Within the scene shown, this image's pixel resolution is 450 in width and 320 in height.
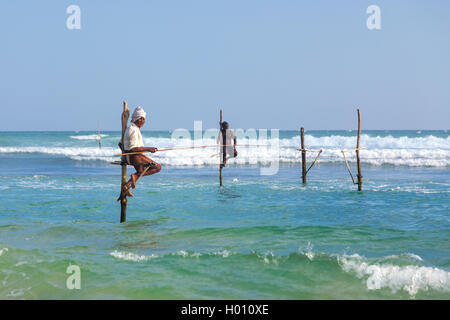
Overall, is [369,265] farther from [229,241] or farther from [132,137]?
[132,137]

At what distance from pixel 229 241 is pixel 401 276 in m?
3.13

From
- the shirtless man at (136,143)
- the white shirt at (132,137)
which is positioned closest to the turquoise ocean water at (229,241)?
the shirtless man at (136,143)

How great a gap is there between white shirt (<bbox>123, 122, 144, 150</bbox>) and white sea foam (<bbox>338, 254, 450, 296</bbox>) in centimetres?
431

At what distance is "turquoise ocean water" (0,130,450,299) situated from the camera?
5.84 metres

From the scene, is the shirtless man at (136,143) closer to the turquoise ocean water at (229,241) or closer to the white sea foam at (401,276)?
the turquoise ocean water at (229,241)

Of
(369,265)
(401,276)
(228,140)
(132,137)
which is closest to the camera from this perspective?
(401,276)

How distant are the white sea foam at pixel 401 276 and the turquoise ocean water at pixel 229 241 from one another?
0.02m

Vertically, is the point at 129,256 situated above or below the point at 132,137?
below

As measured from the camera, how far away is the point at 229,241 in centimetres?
820

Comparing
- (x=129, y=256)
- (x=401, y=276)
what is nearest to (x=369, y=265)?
(x=401, y=276)

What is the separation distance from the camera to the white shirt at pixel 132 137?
331 inches
